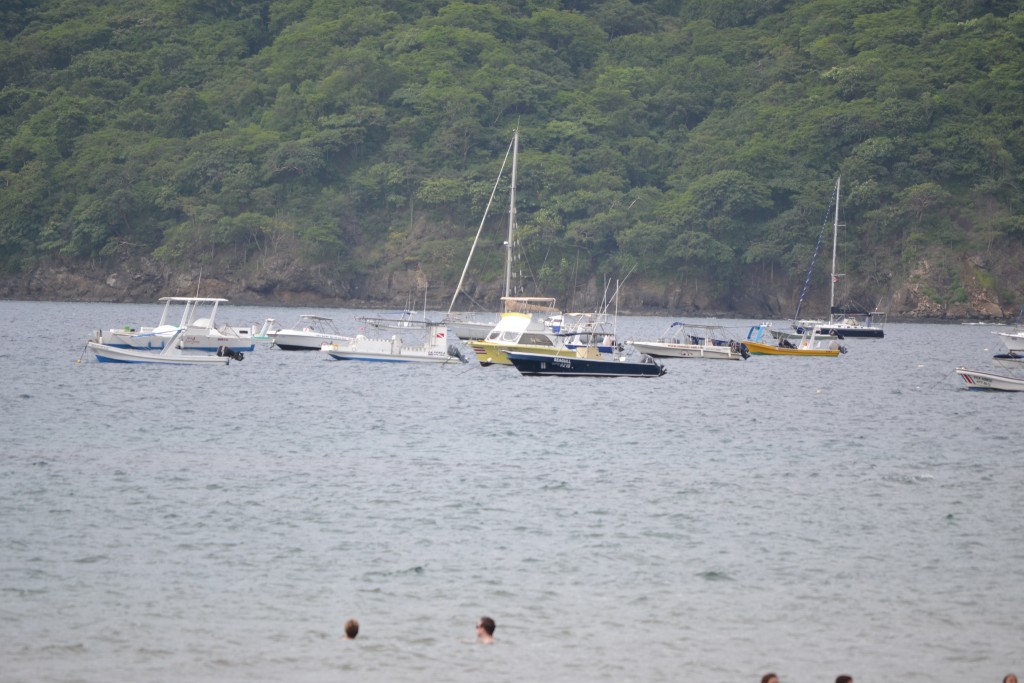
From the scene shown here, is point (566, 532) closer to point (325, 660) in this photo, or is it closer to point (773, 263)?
point (325, 660)

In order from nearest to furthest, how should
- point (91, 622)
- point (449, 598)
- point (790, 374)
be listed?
point (91, 622)
point (449, 598)
point (790, 374)

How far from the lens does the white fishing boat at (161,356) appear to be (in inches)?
2707

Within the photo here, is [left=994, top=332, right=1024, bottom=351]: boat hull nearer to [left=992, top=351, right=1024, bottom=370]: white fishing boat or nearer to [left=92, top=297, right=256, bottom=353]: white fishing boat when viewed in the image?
[left=992, top=351, right=1024, bottom=370]: white fishing boat

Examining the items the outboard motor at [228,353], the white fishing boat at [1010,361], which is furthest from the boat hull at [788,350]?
the outboard motor at [228,353]

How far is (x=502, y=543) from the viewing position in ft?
90.4

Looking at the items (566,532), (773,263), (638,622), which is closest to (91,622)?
(638,622)

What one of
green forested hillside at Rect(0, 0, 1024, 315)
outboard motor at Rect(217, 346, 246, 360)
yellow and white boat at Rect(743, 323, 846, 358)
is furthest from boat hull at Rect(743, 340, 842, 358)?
green forested hillside at Rect(0, 0, 1024, 315)

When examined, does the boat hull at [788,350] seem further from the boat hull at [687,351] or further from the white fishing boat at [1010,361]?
the white fishing boat at [1010,361]

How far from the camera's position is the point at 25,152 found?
16050 centimetres

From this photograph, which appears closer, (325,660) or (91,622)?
(325,660)

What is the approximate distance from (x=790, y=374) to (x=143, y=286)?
94536mm

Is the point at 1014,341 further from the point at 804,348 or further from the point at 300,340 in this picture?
the point at 300,340

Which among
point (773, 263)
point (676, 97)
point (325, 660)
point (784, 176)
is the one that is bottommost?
point (325, 660)

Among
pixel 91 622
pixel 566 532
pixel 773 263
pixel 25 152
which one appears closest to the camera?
pixel 91 622
